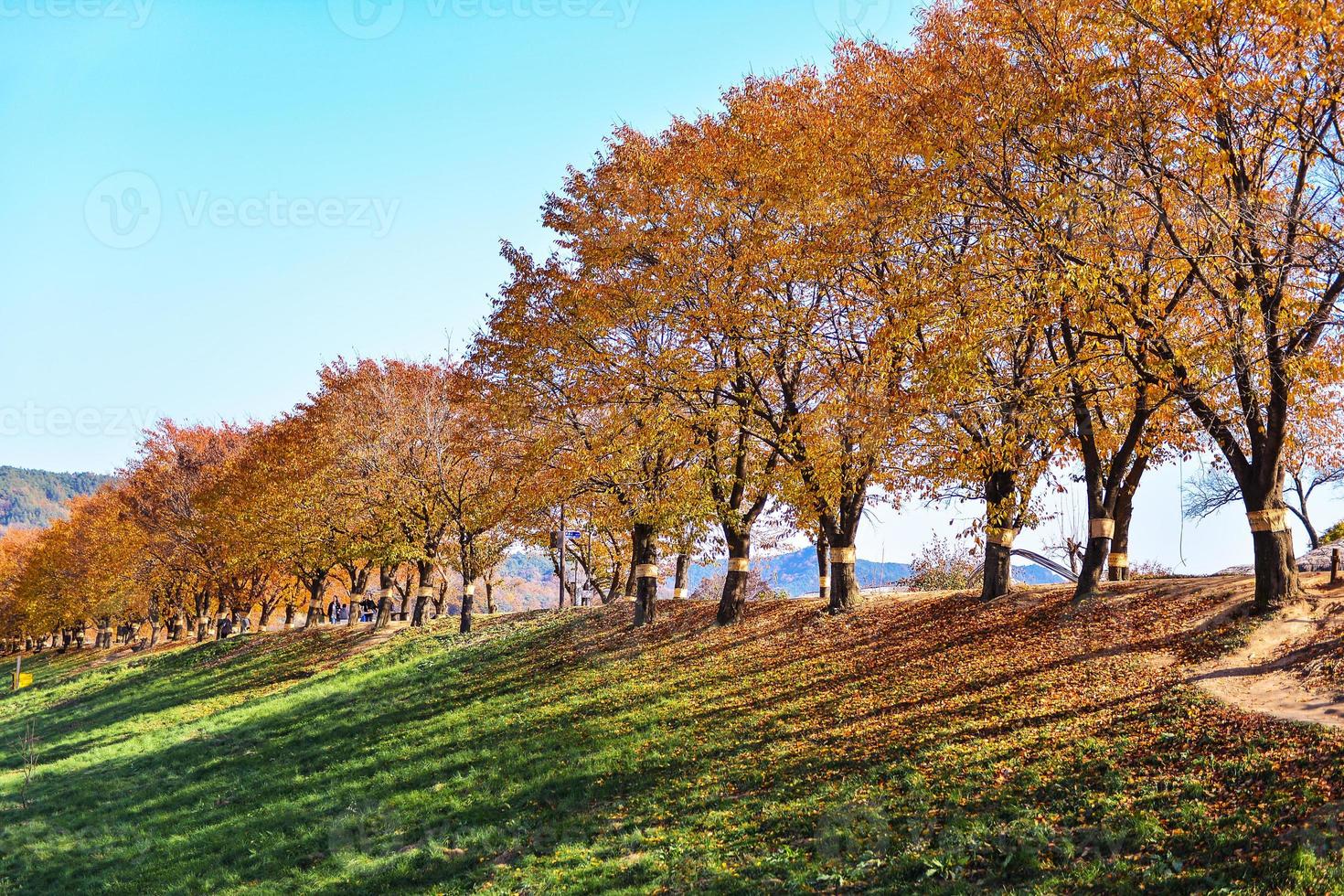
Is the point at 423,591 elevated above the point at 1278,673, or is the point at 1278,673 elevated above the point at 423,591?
the point at 1278,673

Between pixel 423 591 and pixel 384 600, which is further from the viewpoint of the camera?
pixel 384 600

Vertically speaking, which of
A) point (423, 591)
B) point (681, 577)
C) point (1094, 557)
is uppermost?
point (1094, 557)

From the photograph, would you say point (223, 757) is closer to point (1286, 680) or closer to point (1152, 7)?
point (1286, 680)

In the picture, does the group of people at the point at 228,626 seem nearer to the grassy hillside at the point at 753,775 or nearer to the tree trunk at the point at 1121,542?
the grassy hillside at the point at 753,775

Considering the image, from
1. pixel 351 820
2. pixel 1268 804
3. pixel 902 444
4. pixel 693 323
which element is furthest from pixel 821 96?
pixel 351 820

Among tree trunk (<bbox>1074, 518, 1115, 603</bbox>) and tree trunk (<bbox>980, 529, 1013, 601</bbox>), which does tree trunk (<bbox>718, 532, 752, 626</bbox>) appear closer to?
tree trunk (<bbox>980, 529, 1013, 601</bbox>)

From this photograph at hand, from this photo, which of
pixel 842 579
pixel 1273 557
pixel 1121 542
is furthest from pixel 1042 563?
pixel 1273 557

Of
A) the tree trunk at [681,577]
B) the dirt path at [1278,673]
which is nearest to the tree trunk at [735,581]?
the tree trunk at [681,577]

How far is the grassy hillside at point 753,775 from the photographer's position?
8.40 meters

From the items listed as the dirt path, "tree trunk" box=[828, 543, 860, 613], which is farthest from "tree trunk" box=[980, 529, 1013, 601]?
the dirt path

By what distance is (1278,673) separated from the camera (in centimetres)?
1112

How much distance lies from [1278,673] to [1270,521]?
276cm

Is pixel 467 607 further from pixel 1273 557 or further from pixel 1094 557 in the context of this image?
pixel 1273 557

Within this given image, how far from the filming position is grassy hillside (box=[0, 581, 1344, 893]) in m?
8.40
